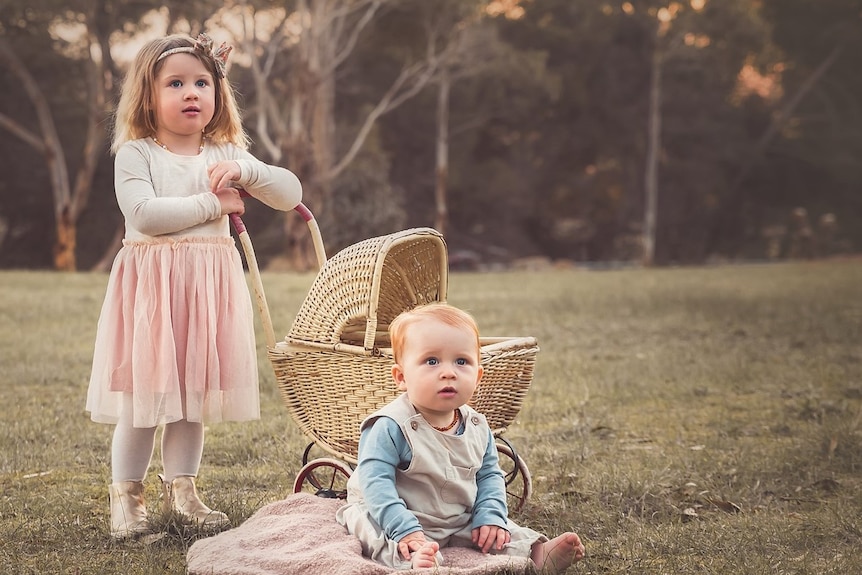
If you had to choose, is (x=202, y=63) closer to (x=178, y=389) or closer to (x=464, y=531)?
(x=178, y=389)

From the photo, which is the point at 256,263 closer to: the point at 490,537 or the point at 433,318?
the point at 433,318

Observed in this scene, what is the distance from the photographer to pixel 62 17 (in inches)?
1009

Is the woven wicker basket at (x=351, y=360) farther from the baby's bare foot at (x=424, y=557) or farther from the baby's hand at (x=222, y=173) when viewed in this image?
the baby's bare foot at (x=424, y=557)

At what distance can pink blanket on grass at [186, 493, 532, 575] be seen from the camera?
9.70 ft

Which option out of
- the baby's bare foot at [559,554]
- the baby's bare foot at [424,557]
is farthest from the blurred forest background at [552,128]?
the baby's bare foot at [424,557]

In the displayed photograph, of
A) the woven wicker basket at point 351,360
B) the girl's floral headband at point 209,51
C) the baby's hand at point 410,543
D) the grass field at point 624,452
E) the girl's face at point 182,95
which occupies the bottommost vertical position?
the grass field at point 624,452

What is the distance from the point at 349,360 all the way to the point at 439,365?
582 mm

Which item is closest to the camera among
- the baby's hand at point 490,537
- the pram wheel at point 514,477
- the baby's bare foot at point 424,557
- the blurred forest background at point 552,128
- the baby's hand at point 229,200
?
the baby's bare foot at point 424,557

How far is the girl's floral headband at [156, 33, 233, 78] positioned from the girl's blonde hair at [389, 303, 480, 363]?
1.19m

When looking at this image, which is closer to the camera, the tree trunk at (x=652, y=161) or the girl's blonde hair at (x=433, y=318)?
the girl's blonde hair at (x=433, y=318)

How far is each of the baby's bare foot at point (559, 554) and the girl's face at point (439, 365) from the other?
0.49m

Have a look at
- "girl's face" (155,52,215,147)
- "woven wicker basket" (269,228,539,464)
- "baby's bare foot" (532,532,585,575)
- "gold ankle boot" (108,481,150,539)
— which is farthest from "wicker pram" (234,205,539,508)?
"baby's bare foot" (532,532,585,575)

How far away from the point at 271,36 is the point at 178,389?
73.0ft

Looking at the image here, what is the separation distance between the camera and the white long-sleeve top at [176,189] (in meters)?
3.53
